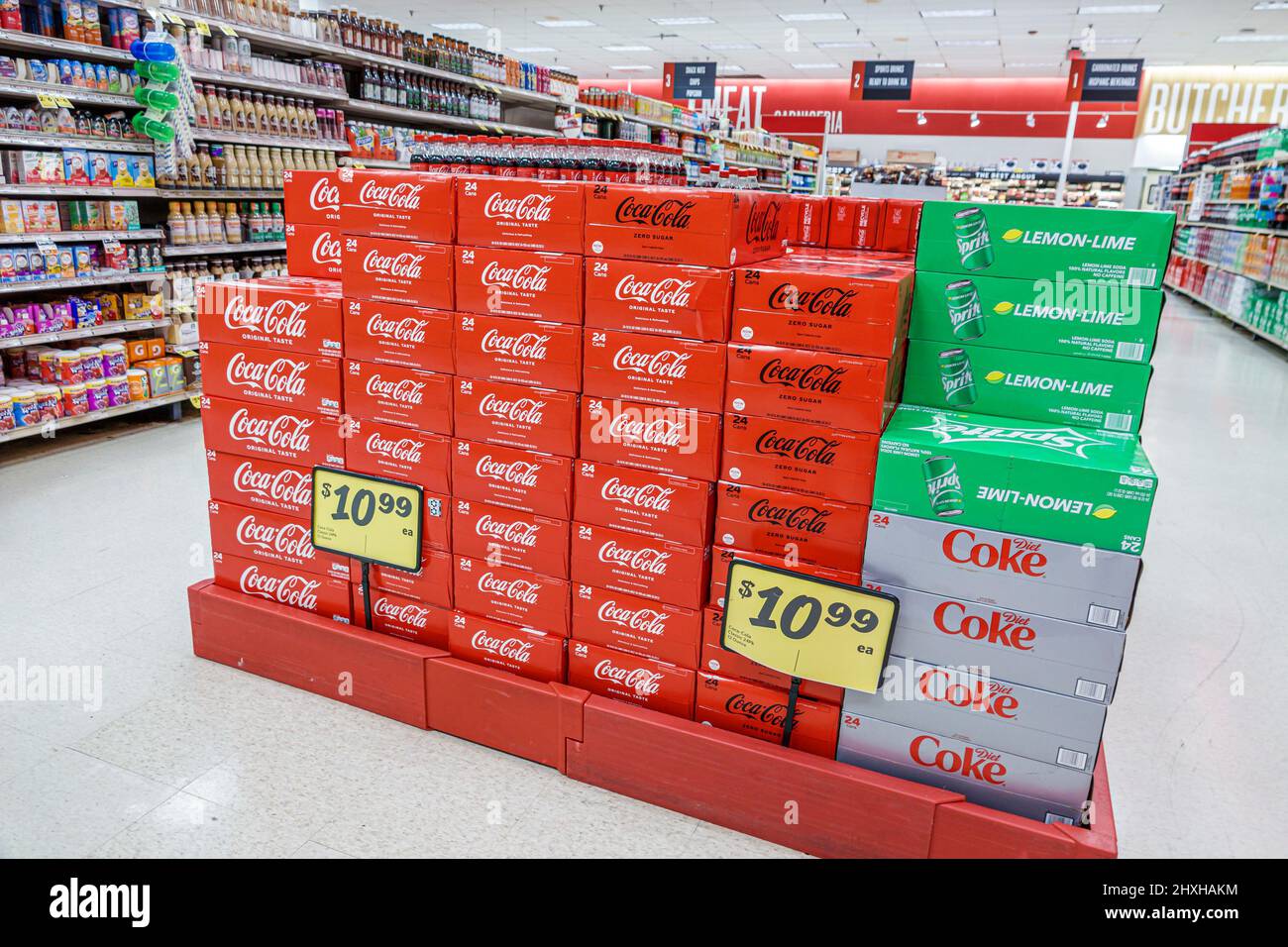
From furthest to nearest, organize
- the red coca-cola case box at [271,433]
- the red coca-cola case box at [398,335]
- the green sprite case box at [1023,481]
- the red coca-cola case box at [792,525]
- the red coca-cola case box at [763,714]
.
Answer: the red coca-cola case box at [271,433] → the red coca-cola case box at [398,335] → the red coca-cola case box at [763,714] → the red coca-cola case box at [792,525] → the green sprite case box at [1023,481]

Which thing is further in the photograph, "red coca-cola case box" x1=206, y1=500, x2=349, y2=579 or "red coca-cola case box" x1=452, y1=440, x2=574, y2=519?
"red coca-cola case box" x1=206, y1=500, x2=349, y2=579

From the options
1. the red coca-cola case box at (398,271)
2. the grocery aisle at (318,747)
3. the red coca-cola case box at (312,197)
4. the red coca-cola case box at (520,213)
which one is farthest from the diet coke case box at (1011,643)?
the red coca-cola case box at (312,197)

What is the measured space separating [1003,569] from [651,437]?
865 millimetres

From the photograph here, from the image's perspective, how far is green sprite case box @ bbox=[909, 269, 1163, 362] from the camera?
197cm

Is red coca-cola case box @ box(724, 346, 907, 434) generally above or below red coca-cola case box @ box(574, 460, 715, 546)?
above

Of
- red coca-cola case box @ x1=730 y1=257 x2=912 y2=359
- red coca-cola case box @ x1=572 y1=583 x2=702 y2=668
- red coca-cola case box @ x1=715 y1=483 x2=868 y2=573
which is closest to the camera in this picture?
red coca-cola case box @ x1=730 y1=257 x2=912 y2=359

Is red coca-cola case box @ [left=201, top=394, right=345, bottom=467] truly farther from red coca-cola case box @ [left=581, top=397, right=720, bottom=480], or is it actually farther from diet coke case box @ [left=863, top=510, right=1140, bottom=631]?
diet coke case box @ [left=863, top=510, right=1140, bottom=631]

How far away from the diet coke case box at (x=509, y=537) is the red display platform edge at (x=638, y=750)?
12.6 inches

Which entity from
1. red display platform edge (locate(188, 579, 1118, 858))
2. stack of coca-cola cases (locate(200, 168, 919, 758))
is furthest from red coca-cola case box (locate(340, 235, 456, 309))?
red display platform edge (locate(188, 579, 1118, 858))

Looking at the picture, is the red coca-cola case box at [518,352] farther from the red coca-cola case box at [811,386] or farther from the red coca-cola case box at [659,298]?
the red coca-cola case box at [811,386]

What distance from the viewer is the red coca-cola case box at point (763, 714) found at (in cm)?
208

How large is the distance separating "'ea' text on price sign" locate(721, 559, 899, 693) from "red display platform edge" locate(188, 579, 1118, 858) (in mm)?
232

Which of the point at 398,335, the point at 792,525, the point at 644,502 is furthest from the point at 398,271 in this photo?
the point at 792,525
